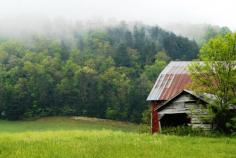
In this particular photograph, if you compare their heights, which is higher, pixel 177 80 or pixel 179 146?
pixel 177 80

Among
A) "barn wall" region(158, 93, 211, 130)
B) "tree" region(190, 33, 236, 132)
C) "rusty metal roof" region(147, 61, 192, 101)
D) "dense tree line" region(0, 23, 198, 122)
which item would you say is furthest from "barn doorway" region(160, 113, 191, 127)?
"dense tree line" region(0, 23, 198, 122)

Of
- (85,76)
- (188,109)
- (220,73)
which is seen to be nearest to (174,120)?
(188,109)

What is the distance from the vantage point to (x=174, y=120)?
38188mm

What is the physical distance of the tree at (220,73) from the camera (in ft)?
97.0

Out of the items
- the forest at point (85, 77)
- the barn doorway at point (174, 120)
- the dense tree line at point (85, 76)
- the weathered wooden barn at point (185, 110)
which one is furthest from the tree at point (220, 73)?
the dense tree line at point (85, 76)

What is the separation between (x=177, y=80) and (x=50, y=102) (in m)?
80.3

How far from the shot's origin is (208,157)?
18.0 m

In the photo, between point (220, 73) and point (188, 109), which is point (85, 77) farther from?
point (220, 73)

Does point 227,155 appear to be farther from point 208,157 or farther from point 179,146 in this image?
point 179,146

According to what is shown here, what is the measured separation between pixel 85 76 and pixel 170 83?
276 feet

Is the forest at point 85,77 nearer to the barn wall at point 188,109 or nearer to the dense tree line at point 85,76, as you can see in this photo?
the dense tree line at point 85,76

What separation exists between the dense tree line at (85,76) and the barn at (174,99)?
68083 mm

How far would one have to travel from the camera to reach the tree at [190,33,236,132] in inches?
1164

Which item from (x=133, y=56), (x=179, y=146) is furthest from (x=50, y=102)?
(x=179, y=146)
